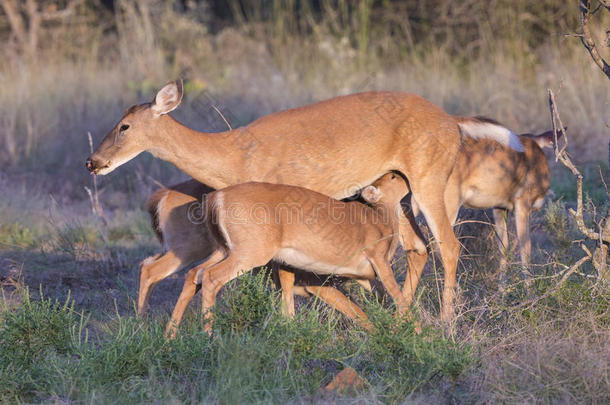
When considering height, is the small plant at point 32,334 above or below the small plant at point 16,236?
above

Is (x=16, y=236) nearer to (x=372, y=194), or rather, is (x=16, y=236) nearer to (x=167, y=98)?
(x=167, y=98)

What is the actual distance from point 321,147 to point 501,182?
6.31ft

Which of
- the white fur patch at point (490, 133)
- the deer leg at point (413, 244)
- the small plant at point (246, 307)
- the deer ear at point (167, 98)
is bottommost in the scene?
the deer leg at point (413, 244)

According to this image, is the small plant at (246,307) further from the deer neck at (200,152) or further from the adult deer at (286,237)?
the deer neck at (200,152)

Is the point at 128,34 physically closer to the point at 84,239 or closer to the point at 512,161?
the point at 84,239

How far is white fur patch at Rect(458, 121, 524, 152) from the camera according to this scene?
21.7ft

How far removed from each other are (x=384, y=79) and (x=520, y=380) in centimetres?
874

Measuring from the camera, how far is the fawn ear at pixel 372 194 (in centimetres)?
582

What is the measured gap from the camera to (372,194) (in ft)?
19.1

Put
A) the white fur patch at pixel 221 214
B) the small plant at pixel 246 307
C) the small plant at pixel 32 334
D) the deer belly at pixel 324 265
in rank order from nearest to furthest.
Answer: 1. the small plant at pixel 32 334
2. the small plant at pixel 246 307
3. the white fur patch at pixel 221 214
4. the deer belly at pixel 324 265

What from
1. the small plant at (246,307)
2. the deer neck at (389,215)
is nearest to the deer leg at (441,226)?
the deer neck at (389,215)

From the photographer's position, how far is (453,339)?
175 inches

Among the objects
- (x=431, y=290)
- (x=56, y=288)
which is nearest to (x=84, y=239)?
(x=56, y=288)

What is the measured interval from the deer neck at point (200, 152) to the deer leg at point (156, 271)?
2.14ft
